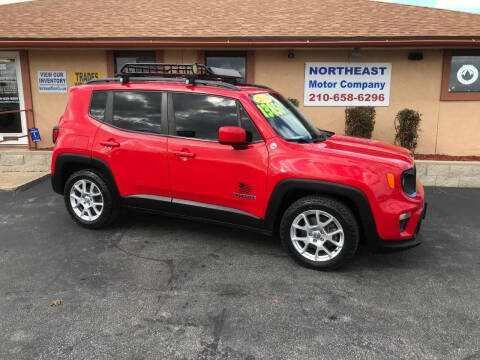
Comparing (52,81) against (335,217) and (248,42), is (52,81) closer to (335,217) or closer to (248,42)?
(248,42)

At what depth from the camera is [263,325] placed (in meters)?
3.06

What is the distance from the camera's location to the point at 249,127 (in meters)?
4.21

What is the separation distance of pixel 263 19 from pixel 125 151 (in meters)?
6.84

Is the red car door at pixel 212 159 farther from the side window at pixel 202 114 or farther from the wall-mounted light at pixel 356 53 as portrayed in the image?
the wall-mounted light at pixel 356 53

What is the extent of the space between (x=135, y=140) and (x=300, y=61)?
5.70m

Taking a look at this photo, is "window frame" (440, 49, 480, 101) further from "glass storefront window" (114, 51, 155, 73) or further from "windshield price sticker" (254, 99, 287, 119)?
"glass storefront window" (114, 51, 155, 73)

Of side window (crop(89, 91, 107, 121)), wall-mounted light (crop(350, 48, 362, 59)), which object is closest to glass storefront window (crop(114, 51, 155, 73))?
wall-mounted light (crop(350, 48, 362, 59))

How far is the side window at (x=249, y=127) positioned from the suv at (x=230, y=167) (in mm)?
11

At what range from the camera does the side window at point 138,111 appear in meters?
4.62

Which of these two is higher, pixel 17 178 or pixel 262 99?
pixel 262 99

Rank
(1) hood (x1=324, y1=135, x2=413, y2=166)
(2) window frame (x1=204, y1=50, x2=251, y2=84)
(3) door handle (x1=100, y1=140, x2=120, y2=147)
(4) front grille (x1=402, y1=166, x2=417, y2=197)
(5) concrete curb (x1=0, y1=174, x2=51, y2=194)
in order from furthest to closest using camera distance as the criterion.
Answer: (2) window frame (x1=204, y1=50, x2=251, y2=84) < (5) concrete curb (x1=0, y1=174, x2=51, y2=194) < (3) door handle (x1=100, y1=140, x2=120, y2=147) < (1) hood (x1=324, y1=135, x2=413, y2=166) < (4) front grille (x1=402, y1=166, x2=417, y2=197)

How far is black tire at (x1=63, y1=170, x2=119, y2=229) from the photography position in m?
4.93

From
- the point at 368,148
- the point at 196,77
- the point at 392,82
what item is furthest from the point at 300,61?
the point at 368,148

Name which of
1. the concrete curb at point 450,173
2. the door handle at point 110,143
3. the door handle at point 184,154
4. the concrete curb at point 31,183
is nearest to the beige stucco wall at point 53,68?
the concrete curb at point 31,183
